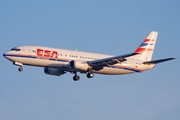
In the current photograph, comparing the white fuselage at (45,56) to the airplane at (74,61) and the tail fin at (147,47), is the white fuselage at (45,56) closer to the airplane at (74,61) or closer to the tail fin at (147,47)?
the airplane at (74,61)

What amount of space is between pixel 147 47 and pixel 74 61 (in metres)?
19.5

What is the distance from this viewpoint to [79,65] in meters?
78.3

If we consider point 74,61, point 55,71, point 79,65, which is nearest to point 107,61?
point 79,65

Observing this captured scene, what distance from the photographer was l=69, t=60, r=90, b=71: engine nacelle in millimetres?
77812

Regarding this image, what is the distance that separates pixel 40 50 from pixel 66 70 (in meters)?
5.82

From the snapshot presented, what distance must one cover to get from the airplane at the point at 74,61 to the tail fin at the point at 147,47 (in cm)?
296

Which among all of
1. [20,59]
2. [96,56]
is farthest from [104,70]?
[20,59]

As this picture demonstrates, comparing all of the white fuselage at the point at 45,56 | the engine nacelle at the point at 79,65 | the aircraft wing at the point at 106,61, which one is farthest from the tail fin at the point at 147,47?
the white fuselage at the point at 45,56

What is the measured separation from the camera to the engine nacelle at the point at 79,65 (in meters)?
77.8

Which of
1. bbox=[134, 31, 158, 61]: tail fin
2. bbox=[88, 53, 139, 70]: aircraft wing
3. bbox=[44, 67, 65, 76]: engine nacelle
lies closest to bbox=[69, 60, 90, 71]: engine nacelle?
bbox=[88, 53, 139, 70]: aircraft wing

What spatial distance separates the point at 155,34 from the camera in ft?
313

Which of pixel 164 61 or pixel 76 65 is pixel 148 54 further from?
pixel 76 65

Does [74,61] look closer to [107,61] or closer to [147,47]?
[107,61]

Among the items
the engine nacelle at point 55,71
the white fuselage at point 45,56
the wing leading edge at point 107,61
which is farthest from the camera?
the engine nacelle at point 55,71
